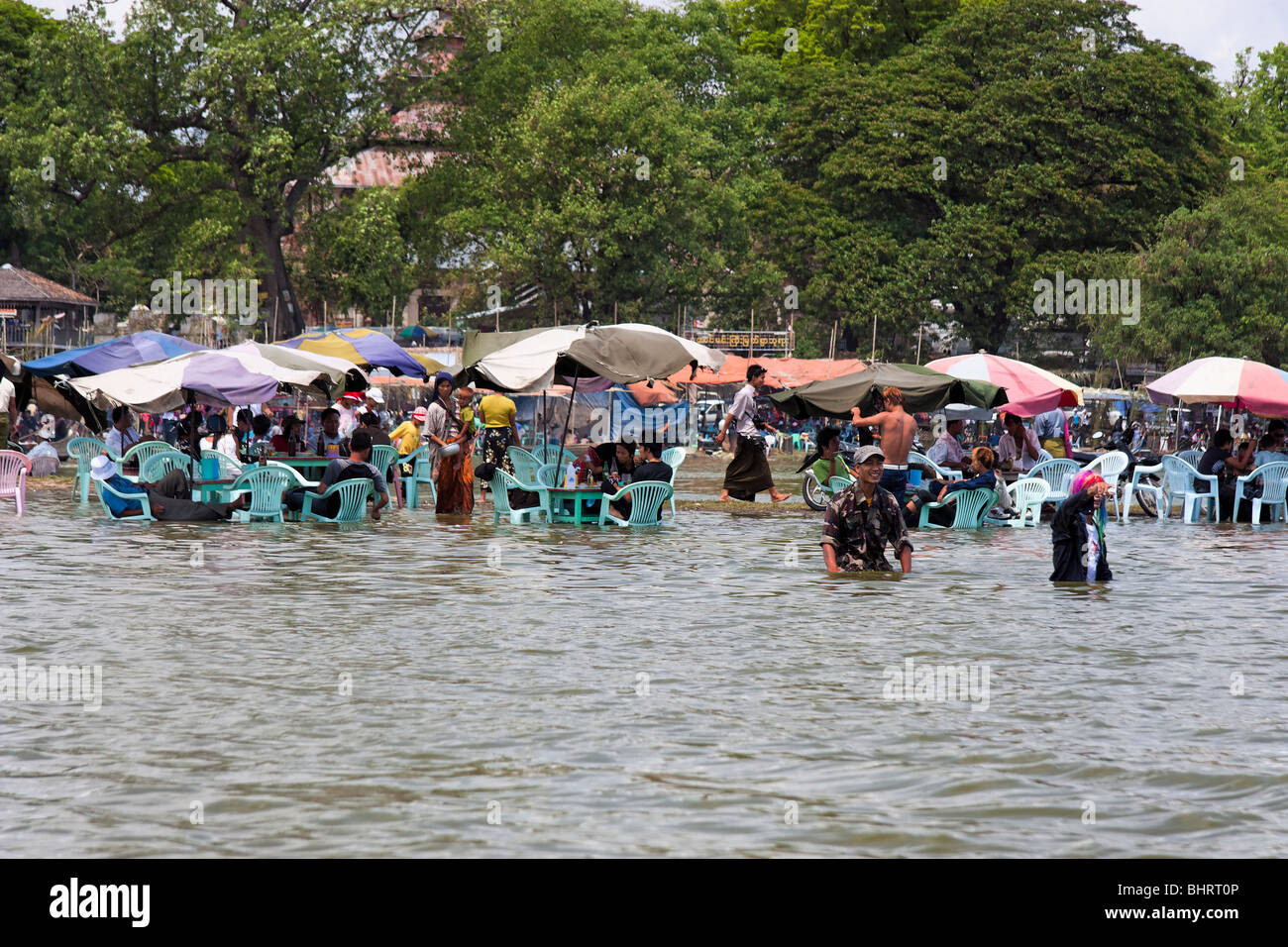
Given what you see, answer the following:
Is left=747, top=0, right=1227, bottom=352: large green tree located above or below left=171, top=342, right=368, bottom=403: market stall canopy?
above

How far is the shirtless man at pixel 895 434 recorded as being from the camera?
1867cm

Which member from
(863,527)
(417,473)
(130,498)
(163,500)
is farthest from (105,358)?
(863,527)

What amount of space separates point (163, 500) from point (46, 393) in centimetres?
758

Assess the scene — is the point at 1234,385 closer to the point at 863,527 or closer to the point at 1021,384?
the point at 1021,384

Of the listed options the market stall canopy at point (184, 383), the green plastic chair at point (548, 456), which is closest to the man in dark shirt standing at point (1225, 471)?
the green plastic chair at point (548, 456)

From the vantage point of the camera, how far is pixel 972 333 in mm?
55062

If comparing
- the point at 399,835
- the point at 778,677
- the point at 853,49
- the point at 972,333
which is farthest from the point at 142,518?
the point at 853,49

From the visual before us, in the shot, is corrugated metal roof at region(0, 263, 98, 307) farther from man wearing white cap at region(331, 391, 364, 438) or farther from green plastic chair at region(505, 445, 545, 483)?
green plastic chair at region(505, 445, 545, 483)

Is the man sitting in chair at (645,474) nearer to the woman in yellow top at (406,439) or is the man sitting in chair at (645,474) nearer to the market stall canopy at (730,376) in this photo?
the woman in yellow top at (406,439)

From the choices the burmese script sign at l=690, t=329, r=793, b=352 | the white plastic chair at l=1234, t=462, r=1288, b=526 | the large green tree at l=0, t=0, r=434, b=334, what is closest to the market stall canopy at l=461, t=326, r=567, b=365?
the white plastic chair at l=1234, t=462, r=1288, b=526

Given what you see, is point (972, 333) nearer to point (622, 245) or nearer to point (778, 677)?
point (622, 245)

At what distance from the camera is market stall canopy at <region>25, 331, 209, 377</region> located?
23.6 meters

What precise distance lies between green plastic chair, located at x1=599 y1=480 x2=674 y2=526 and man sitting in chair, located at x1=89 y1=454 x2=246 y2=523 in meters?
4.51

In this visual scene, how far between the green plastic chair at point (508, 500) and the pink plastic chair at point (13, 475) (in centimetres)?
600
